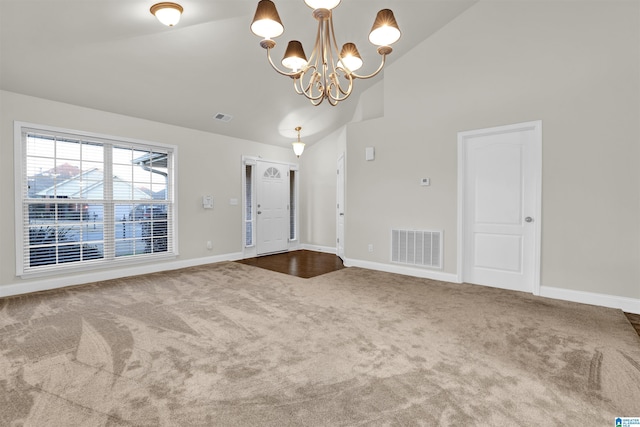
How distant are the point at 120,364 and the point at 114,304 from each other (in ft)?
5.07

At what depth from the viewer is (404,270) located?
489 cm

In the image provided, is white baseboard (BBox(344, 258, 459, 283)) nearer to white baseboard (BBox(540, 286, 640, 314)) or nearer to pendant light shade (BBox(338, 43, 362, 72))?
white baseboard (BBox(540, 286, 640, 314))

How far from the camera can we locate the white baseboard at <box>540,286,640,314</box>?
321 cm

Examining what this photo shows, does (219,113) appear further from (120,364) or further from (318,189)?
(120,364)

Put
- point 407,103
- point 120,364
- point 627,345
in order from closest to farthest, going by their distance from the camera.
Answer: point 120,364, point 627,345, point 407,103

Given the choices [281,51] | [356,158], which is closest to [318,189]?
[356,158]

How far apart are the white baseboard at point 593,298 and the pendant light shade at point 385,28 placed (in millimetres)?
3401

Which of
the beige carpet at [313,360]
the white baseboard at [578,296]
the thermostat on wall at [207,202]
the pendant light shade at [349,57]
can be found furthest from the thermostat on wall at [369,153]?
the thermostat on wall at [207,202]

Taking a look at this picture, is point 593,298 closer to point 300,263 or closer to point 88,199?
point 300,263

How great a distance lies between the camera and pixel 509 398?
178 cm

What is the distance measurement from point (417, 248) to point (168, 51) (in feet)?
13.8

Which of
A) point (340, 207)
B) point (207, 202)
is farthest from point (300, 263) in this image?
point (207, 202)

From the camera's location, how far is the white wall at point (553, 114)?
3250 millimetres

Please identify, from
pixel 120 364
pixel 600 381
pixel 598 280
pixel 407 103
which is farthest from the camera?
pixel 407 103
